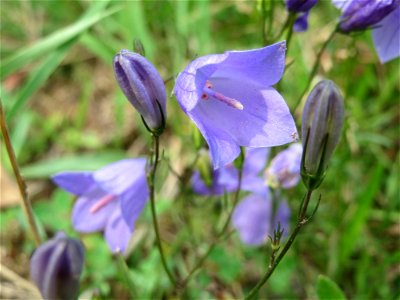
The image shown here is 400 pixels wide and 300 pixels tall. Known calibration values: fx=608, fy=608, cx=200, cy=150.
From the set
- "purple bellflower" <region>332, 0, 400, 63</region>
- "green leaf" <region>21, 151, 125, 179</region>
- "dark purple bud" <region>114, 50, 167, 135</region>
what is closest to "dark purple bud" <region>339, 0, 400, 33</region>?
"purple bellflower" <region>332, 0, 400, 63</region>

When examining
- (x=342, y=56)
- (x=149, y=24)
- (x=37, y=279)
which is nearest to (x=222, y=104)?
(x=37, y=279)

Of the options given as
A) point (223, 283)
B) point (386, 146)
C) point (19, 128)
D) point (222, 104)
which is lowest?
point (223, 283)

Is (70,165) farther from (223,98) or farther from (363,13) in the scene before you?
(363,13)

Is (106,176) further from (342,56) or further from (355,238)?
(342,56)

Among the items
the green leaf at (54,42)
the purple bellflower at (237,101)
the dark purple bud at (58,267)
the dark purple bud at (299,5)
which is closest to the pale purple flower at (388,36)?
the dark purple bud at (299,5)

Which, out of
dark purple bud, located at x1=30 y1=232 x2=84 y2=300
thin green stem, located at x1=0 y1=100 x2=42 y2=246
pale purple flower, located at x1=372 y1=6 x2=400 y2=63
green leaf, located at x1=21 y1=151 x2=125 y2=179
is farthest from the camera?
green leaf, located at x1=21 y1=151 x2=125 y2=179

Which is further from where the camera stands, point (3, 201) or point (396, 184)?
point (3, 201)

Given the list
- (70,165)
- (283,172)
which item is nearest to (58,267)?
(283,172)

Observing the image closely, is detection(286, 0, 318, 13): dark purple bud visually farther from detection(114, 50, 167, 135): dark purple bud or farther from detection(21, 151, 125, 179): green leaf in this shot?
detection(21, 151, 125, 179): green leaf
